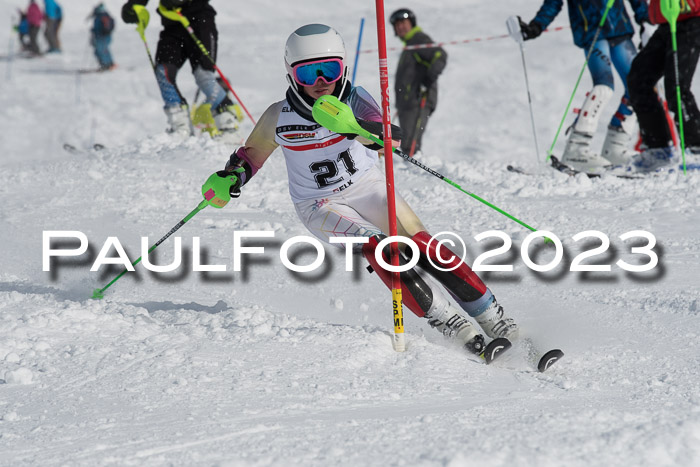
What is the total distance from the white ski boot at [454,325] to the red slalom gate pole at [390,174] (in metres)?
0.23

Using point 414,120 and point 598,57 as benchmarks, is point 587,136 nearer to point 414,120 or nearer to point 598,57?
point 598,57

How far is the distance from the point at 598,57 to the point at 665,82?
28.9 inches

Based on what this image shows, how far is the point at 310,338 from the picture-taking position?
12.0 ft

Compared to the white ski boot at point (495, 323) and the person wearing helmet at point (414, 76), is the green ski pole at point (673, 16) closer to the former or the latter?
the person wearing helmet at point (414, 76)

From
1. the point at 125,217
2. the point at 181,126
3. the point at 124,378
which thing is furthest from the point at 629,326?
the point at 181,126

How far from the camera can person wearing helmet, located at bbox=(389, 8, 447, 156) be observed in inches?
385

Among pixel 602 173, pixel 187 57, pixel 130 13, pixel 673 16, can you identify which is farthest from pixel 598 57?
pixel 130 13

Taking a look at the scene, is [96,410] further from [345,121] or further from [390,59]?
[390,59]

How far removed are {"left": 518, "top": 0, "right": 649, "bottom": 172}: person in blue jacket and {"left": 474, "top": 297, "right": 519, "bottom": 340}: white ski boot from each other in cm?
417

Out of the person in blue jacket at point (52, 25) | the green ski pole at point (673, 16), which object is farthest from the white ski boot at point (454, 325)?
the person in blue jacket at point (52, 25)

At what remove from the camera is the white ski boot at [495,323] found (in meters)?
3.97
